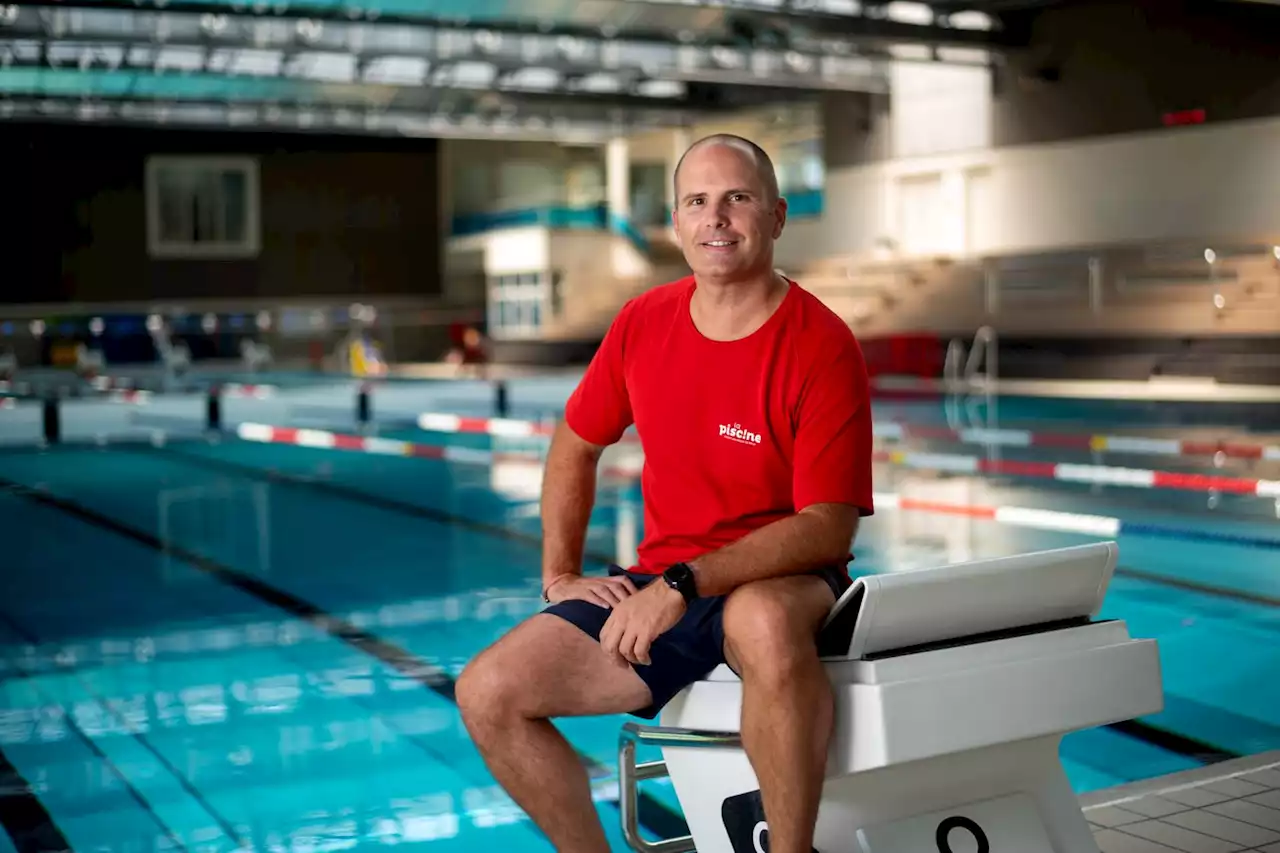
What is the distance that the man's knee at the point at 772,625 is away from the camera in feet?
7.26

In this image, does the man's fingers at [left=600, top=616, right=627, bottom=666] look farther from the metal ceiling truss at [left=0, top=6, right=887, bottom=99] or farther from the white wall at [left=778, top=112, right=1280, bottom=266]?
the white wall at [left=778, top=112, right=1280, bottom=266]

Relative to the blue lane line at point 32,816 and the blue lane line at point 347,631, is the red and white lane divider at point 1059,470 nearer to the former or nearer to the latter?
the blue lane line at point 347,631

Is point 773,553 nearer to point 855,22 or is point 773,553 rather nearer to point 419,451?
Result: point 419,451

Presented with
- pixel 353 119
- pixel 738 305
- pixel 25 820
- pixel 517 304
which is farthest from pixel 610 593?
pixel 517 304

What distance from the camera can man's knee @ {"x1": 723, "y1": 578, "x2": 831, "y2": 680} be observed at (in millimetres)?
2213

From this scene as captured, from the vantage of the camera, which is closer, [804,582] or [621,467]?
[804,582]

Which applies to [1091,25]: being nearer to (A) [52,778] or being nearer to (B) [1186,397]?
(B) [1186,397]

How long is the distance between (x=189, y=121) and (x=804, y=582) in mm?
32053

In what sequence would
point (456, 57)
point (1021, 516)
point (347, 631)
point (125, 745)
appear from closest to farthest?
point (125, 745) → point (347, 631) → point (1021, 516) → point (456, 57)

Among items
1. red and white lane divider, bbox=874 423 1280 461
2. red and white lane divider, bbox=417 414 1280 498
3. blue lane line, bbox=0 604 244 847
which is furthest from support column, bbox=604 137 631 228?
blue lane line, bbox=0 604 244 847

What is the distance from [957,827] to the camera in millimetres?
2402

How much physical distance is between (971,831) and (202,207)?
35.1 metres

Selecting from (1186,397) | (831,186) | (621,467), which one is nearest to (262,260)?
(831,186)

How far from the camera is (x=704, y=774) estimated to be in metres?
2.39
